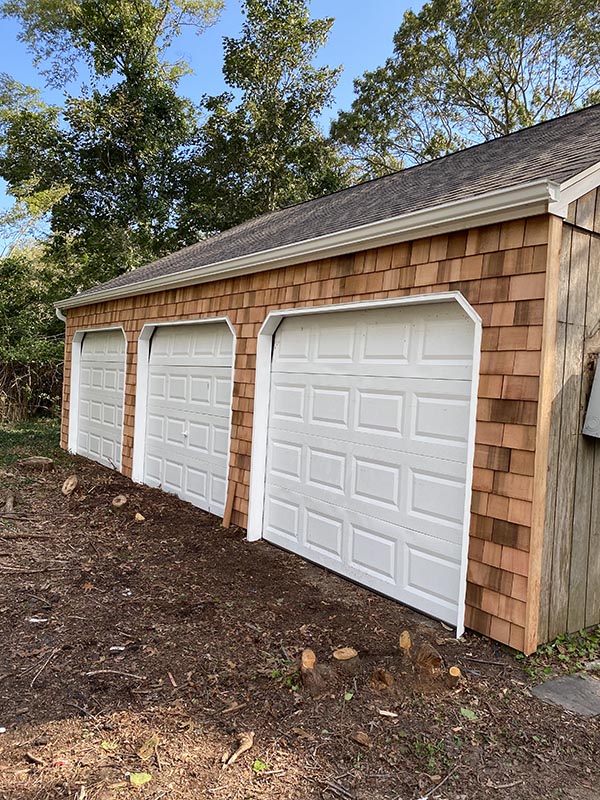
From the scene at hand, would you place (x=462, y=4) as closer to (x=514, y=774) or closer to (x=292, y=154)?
(x=292, y=154)

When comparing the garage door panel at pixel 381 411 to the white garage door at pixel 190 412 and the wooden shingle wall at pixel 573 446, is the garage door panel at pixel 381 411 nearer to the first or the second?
the wooden shingle wall at pixel 573 446

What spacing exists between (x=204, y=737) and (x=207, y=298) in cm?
509

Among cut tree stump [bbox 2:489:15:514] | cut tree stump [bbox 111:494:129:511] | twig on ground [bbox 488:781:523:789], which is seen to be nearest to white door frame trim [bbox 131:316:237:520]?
cut tree stump [bbox 111:494:129:511]

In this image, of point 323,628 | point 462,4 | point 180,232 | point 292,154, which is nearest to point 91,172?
point 180,232

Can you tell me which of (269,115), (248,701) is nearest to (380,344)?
(248,701)

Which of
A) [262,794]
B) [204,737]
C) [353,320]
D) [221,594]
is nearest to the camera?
[262,794]

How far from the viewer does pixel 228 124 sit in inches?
701

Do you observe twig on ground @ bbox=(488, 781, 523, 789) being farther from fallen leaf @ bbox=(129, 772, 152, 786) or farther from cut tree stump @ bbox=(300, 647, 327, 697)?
fallen leaf @ bbox=(129, 772, 152, 786)

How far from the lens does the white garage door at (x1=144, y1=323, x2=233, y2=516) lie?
6684mm

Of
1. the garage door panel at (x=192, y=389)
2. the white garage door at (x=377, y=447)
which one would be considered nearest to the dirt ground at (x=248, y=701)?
the white garage door at (x=377, y=447)

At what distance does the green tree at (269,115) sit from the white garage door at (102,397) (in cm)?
892

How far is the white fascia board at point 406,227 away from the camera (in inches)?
131

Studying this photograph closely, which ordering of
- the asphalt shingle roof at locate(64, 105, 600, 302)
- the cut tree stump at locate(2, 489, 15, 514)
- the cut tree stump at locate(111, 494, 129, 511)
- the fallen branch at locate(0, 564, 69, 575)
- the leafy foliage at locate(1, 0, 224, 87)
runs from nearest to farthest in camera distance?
the asphalt shingle roof at locate(64, 105, 600, 302)
the fallen branch at locate(0, 564, 69, 575)
the cut tree stump at locate(2, 489, 15, 514)
the cut tree stump at locate(111, 494, 129, 511)
the leafy foliage at locate(1, 0, 224, 87)

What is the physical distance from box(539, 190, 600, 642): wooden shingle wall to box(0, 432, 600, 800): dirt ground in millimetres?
578
